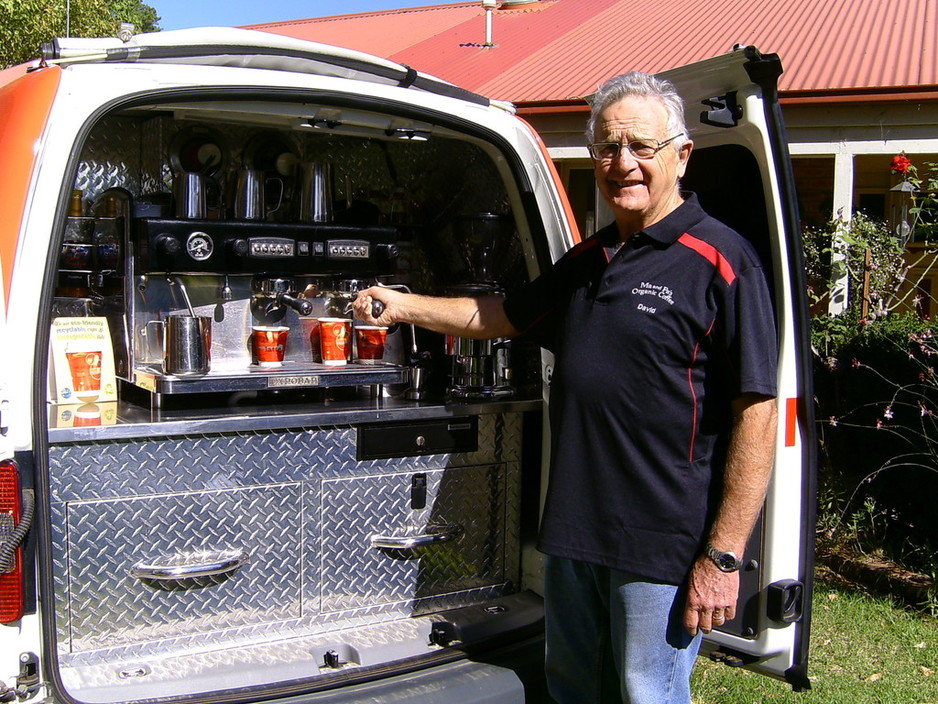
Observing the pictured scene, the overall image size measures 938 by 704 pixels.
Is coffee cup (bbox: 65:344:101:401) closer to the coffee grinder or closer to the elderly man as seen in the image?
the coffee grinder

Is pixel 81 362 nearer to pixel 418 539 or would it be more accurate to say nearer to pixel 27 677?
pixel 27 677

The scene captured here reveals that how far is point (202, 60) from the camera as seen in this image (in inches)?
105

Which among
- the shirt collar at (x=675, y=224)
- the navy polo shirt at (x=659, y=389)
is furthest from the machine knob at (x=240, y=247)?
the shirt collar at (x=675, y=224)

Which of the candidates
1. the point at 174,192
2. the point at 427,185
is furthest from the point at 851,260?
the point at 174,192

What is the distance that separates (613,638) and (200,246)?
1917mm

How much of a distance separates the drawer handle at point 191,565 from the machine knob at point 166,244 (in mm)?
1035

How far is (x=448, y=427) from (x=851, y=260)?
4337 millimetres

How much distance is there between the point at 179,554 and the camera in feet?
9.30

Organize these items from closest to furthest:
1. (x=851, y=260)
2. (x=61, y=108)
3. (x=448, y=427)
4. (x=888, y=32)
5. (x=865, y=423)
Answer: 1. (x=61, y=108)
2. (x=448, y=427)
3. (x=865, y=423)
4. (x=851, y=260)
5. (x=888, y=32)

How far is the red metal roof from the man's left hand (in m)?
7.13

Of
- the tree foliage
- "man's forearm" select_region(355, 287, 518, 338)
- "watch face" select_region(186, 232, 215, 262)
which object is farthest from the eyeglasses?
the tree foliage

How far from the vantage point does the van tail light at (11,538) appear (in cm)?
221

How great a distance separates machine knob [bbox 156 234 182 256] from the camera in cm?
320

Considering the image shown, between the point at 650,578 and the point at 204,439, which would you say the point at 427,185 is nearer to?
the point at 204,439
